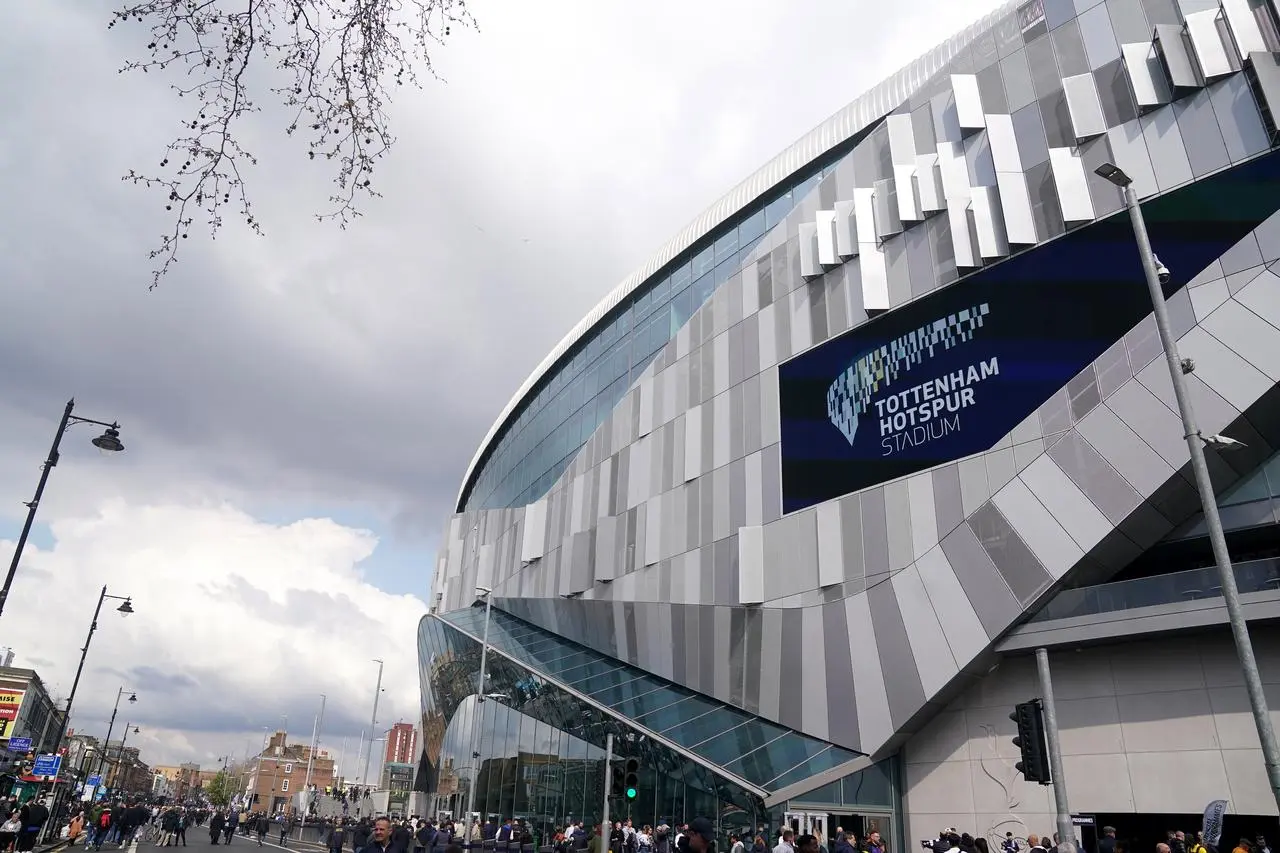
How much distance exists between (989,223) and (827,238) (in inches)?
231

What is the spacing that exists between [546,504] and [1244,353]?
109 ft

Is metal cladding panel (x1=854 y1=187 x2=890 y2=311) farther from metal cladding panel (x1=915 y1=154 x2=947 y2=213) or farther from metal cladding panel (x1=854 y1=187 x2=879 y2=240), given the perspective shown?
metal cladding panel (x1=915 y1=154 x2=947 y2=213)

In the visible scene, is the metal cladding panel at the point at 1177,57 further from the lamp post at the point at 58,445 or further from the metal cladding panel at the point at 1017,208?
the lamp post at the point at 58,445

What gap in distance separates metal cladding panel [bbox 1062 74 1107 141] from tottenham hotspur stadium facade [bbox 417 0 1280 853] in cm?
10

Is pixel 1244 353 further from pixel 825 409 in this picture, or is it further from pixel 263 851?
pixel 263 851

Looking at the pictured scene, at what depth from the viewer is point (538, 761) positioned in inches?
1345

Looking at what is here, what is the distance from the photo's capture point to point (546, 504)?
44.5 metres

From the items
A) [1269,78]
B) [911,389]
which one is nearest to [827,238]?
[911,389]

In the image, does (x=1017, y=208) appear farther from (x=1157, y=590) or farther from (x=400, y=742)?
(x=400, y=742)

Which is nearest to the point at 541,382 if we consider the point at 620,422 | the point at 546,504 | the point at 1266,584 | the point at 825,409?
the point at 546,504

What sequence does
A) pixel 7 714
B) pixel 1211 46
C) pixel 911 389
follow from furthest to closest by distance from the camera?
pixel 7 714, pixel 911 389, pixel 1211 46

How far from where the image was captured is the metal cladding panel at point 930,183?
80.5ft

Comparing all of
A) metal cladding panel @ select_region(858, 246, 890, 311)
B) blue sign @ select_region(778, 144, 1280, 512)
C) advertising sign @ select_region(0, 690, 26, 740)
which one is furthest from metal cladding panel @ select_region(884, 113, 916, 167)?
advertising sign @ select_region(0, 690, 26, 740)

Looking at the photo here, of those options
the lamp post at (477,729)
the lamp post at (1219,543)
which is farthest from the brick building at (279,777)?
the lamp post at (1219,543)
